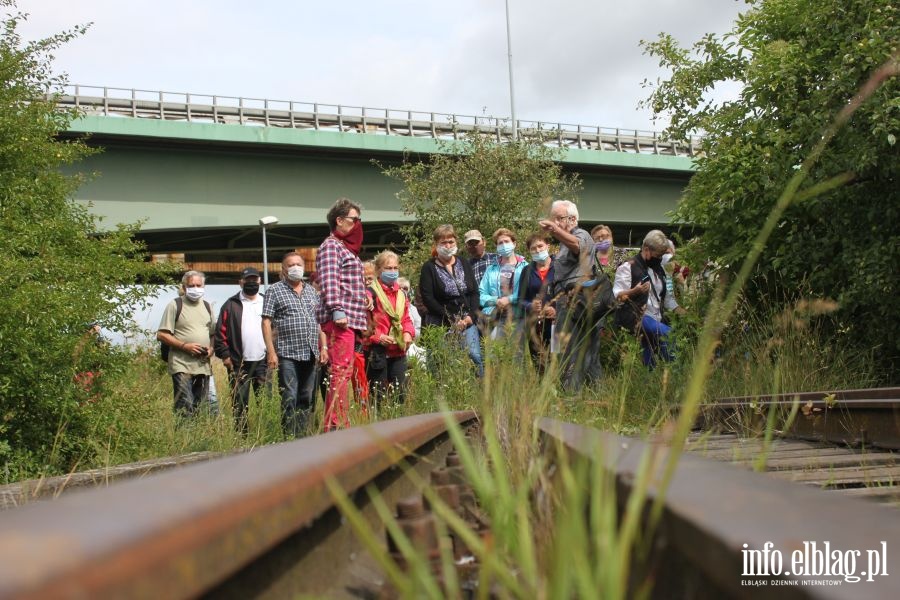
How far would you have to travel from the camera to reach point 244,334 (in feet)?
36.2

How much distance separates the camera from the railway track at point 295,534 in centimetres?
94

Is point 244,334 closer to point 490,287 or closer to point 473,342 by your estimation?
point 490,287

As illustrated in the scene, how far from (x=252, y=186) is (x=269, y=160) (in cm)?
118

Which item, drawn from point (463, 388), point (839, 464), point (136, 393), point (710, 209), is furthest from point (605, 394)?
point (710, 209)

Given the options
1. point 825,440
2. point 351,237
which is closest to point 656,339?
point 351,237

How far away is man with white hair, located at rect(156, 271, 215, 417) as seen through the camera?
1111 cm

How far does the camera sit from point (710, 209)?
35.1ft

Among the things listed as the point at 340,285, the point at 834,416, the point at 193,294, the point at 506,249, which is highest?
the point at 506,249

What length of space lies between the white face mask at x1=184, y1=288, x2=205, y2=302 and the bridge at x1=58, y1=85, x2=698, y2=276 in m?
21.4

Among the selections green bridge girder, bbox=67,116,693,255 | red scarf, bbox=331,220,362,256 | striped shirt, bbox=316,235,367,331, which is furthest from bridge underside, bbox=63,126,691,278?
striped shirt, bbox=316,235,367,331

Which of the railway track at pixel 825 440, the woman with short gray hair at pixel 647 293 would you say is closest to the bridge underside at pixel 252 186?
the woman with short gray hair at pixel 647 293

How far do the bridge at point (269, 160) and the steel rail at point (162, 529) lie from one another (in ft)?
101

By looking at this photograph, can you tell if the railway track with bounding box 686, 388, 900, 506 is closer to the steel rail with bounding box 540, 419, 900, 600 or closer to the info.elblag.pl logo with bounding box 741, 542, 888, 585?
the steel rail with bounding box 540, 419, 900, 600

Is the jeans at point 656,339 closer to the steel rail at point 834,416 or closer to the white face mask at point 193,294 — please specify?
the steel rail at point 834,416
